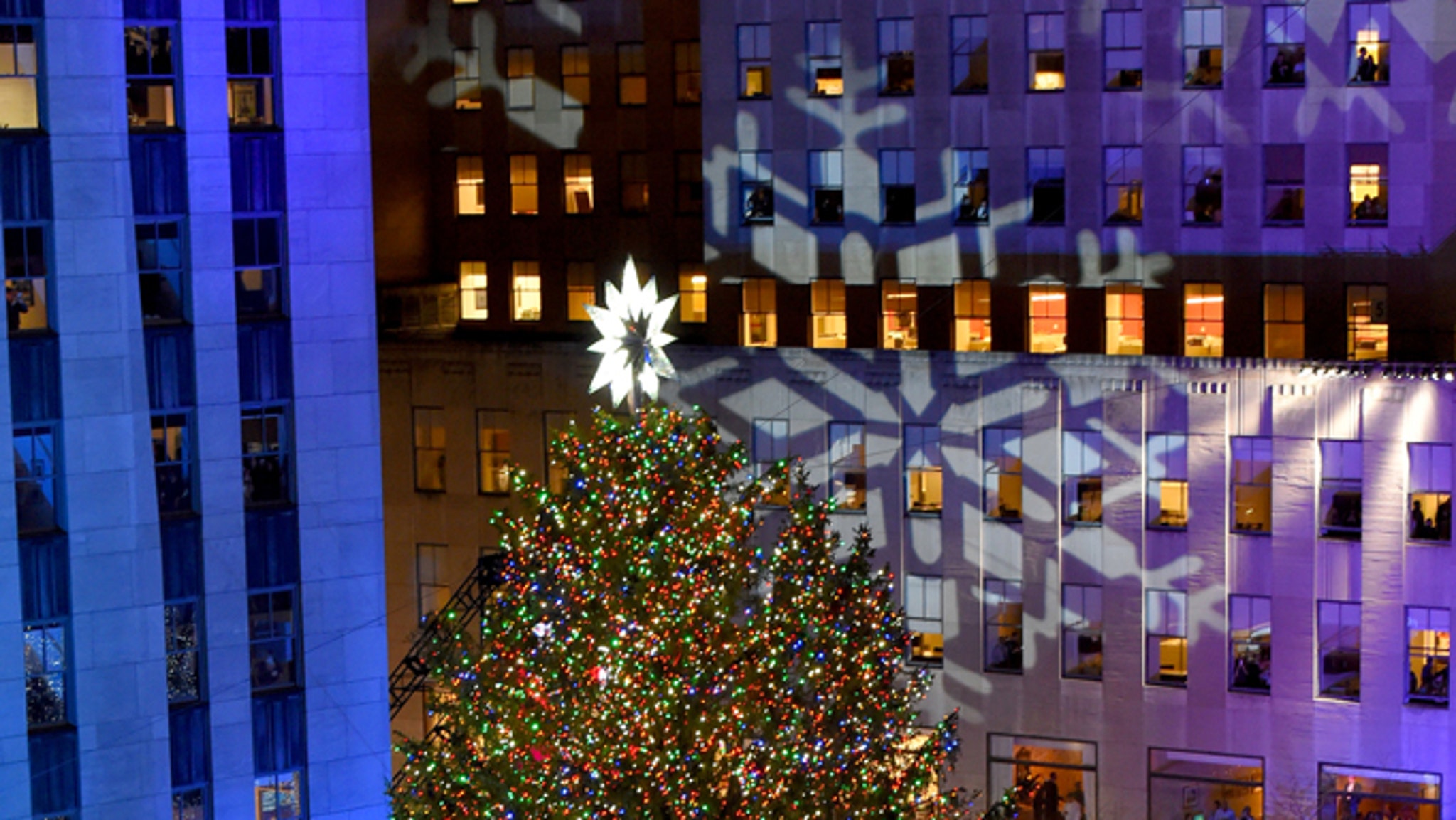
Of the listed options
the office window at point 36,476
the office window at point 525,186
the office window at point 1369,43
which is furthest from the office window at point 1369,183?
the office window at point 36,476

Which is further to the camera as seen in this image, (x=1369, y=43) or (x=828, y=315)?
(x=828, y=315)

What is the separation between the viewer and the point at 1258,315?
Result: 62.2 meters

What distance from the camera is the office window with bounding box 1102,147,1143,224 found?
62906 mm

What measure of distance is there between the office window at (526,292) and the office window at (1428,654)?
27553 mm

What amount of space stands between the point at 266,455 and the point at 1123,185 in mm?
25268

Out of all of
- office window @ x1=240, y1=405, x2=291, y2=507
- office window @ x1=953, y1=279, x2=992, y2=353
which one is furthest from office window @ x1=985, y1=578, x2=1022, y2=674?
office window @ x1=240, y1=405, x2=291, y2=507

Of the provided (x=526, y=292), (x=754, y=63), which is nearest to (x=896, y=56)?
(x=754, y=63)

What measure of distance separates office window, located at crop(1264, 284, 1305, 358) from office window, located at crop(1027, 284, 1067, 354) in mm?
5183

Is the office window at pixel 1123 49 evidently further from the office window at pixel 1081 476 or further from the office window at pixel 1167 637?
the office window at pixel 1167 637

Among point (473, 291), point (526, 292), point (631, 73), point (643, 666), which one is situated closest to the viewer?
point (643, 666)

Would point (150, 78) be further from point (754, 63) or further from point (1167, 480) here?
point (1167, 480)

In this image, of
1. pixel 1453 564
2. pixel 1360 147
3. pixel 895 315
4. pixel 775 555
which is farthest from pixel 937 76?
pixel 775 555

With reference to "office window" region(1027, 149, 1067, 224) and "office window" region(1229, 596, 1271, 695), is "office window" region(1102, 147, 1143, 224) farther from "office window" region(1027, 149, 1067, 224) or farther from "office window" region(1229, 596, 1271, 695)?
"office window" region(1229, 596, 1271, 695)

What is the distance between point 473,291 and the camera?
75625 mm
